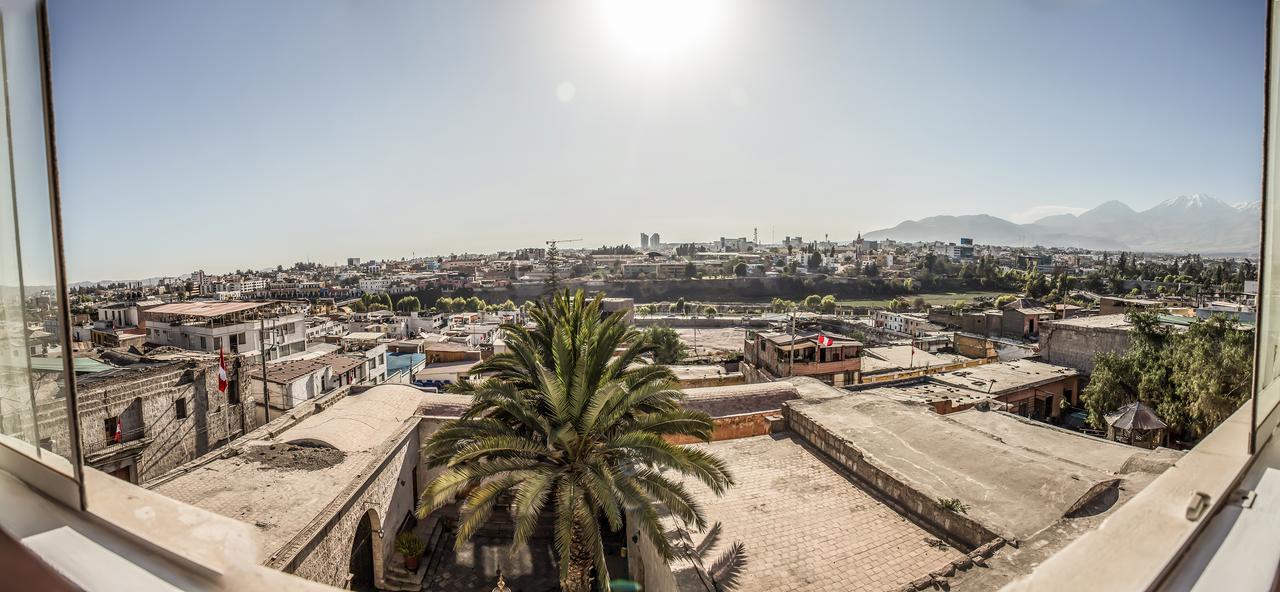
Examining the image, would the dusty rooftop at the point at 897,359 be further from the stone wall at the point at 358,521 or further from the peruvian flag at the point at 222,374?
the peruvian flag at the point at 222,374

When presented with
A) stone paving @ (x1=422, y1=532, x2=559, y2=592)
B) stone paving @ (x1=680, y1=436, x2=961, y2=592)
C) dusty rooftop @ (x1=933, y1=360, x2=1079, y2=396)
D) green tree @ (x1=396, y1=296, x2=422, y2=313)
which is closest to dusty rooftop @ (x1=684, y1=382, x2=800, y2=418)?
stone paving @ (x1=680, y1=436, x2=961, y2=592)

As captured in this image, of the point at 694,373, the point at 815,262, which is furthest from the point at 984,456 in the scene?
the point at 815,262

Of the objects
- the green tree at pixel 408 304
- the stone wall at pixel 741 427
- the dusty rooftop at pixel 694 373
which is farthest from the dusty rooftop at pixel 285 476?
the green tree at pixel 408 304

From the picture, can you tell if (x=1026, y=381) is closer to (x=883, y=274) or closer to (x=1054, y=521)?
(x=1054, y=521)

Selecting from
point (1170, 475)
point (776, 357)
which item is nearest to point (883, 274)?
point (776, 357)

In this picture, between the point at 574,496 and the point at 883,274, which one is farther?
the point at 883,274
